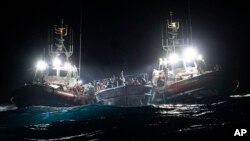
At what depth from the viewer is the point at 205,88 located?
850 inches

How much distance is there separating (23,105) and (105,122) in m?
16.5

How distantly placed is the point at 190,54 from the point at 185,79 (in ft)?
15.5

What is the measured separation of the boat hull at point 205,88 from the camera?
21406 mm

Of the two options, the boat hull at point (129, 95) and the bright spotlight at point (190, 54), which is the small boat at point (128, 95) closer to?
the boat hull at point (129, 95)

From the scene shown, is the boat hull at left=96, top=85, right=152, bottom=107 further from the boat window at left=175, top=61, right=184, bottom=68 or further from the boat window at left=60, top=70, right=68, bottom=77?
the boat window at left=60, top=70, right=68, bottom=77

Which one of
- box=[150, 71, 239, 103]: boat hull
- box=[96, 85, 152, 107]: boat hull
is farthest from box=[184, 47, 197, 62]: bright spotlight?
box=[96, 85, 152, 107]: boat hull

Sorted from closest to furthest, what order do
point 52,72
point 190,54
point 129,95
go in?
point 129,95 → point 190,54 → point 52,72

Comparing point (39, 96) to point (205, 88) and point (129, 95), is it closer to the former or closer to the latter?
point (129, 95)

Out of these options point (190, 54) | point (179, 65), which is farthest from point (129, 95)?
point (190, 54)

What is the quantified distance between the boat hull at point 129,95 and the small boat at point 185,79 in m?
1.98

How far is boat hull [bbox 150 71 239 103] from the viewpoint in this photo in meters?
21.4

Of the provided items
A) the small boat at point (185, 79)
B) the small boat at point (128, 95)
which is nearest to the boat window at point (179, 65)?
the small boat at point (185, 79)

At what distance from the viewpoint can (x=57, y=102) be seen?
25.2 meters

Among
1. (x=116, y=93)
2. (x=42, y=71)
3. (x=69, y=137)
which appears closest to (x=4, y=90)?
(x=42, y=71)
